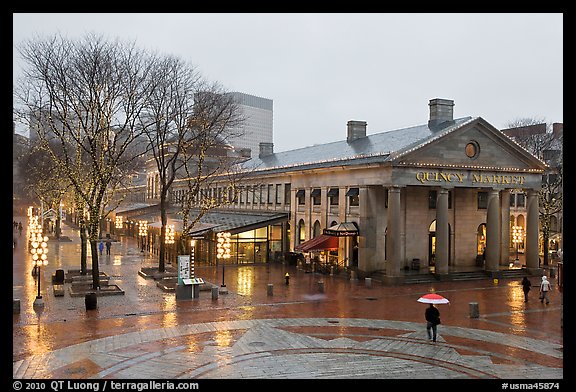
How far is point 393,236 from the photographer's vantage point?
3762 centimetres

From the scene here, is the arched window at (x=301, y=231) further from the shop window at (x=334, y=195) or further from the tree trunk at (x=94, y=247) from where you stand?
the tree trunk at (x=94, y=247)

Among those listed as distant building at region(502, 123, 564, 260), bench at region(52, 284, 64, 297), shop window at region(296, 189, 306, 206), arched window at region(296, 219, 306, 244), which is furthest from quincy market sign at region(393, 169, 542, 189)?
bench at region(52, 284, 64, 297)

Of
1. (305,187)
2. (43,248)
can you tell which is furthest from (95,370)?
(305,187)

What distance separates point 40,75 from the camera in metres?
31.8

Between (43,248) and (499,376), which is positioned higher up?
(43,248)

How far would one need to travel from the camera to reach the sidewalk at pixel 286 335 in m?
17.2

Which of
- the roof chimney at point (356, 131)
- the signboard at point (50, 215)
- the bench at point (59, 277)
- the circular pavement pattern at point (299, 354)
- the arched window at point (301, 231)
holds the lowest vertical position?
the circular pavement pattern at point (299, 354)

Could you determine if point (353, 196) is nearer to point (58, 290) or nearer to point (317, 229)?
point (317, 229)

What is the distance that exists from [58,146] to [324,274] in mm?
45845

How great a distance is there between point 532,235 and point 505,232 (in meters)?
2.51

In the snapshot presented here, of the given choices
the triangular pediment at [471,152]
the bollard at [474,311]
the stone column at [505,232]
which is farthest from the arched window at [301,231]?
the bollard at [474,311]

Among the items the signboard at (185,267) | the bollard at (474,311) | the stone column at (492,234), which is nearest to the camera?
the bollard at (474,311)

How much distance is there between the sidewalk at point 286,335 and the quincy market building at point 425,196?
574cm

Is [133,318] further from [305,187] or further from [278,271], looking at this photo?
[305,187]
